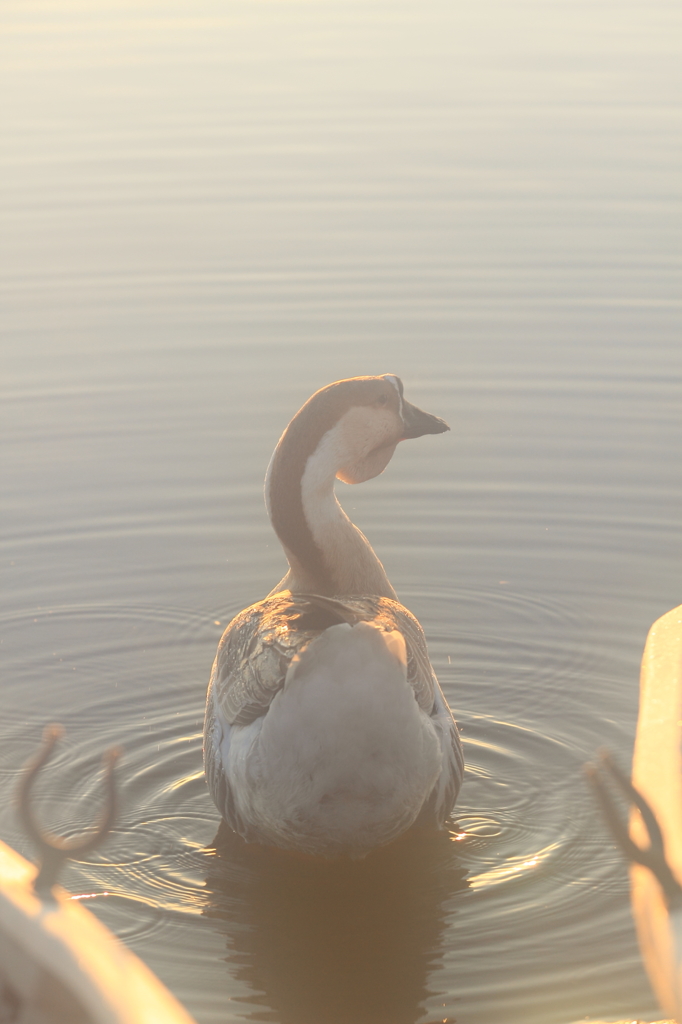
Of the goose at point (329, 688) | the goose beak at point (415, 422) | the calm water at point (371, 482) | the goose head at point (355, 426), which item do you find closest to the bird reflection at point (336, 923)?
the calm water at point (371, 482)

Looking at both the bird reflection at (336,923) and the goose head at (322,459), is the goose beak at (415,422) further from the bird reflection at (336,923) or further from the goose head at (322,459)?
the bird reflection at (336,923)

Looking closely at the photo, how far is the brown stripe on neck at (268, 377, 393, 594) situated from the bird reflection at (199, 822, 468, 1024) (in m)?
1.22

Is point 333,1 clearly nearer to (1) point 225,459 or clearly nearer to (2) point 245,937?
(1) point 225,459

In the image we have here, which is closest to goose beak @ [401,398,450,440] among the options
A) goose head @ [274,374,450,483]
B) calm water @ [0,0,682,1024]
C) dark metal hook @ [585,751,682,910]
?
goose head @ [274,374,450,483]

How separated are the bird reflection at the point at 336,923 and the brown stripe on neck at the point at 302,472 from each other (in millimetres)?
1222

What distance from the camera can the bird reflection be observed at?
4402 millimetres

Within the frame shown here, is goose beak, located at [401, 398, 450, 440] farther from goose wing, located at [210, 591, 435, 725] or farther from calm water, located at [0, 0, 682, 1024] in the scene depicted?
calm water, located at [0, 0, 682, 1024]

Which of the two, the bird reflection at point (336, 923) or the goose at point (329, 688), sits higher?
the goose at point (329, 688)

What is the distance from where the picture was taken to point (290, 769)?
14.6ft

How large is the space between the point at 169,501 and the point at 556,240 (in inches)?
247

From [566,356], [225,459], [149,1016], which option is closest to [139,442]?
[225,459]

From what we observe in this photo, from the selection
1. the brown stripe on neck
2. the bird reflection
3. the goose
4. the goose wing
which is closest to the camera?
the goose

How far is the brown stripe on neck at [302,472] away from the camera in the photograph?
565 cm

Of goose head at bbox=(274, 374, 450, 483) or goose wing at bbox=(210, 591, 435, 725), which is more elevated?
goose head at bbox=(274, 374, 450, 483)
